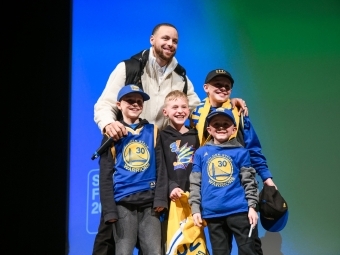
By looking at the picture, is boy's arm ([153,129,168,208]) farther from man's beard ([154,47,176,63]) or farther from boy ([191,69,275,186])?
man's beard ([154,47,176,63])

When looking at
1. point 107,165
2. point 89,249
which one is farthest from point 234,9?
point 89,249

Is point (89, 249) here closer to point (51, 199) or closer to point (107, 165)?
point (51, 199)

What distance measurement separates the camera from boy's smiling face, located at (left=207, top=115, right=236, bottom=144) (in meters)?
2.15

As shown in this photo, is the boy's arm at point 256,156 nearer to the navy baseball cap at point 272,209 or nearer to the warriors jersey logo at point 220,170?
the navy baseball cap at point 272,209

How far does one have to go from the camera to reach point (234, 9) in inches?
126

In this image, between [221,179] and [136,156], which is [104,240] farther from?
[221,179]

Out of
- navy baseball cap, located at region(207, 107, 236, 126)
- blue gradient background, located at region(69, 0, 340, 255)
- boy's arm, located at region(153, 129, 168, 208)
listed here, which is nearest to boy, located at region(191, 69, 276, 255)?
navy baseball cap, located at region(207, 107, 236, 126)

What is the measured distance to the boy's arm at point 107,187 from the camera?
2.06 m

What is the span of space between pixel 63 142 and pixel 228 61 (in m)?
1.30

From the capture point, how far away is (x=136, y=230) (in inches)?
82.8

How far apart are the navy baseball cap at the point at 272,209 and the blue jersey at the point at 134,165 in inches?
21.7

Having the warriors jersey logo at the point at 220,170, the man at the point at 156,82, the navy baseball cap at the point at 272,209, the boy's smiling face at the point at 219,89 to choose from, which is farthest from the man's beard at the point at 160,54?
the navy baseball cap at the point at 272,209

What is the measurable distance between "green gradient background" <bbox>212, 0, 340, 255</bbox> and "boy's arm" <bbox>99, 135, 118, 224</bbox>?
1346mm

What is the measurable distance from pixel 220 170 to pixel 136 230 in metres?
0.50
